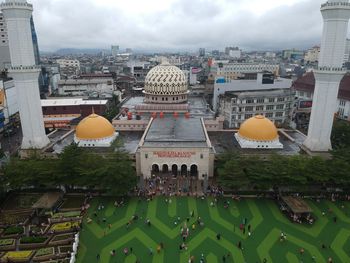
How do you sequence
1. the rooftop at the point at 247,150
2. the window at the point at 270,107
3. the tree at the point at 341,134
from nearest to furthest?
the rooftop at the point at 247,150 → the tree at the point at 341,134 → the window at the point at 270,107

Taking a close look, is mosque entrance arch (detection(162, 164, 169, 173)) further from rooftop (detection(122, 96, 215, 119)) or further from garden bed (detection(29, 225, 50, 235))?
rooftop (detection(122, 96, 215, 119))

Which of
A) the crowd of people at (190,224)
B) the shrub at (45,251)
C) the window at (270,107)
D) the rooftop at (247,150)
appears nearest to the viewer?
the shrub at (45,251)

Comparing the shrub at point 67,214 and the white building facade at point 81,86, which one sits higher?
the white building facade at point 81,86

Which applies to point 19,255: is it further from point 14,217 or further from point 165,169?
point 165,169

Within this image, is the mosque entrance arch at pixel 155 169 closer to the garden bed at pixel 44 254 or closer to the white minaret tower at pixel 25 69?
the white minaret tower at pixel 25 69

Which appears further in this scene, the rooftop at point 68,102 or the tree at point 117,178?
the rooftop at point 68,102

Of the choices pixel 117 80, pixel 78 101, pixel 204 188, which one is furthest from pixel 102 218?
pixel 117 80

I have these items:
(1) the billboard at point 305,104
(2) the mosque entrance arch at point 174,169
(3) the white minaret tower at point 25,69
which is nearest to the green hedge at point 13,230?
(3) the white minaret tower at point 25,69
